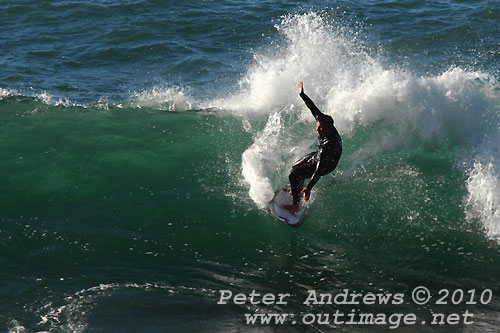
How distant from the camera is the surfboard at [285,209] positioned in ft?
28.6

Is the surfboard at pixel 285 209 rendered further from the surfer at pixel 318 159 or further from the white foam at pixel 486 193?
the white foam at pixel 486 193

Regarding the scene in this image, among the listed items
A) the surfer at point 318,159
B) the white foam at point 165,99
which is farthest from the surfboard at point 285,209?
the white foam at point 165,99

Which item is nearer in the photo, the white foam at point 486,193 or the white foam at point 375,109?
the white foam at point 486,193

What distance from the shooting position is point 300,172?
8.73 metres

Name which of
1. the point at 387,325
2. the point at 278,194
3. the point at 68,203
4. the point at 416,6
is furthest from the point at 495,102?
the point at 416,6

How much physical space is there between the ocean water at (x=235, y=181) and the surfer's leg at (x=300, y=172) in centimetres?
58

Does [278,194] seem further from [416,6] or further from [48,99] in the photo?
[416,6]

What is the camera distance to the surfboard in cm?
873

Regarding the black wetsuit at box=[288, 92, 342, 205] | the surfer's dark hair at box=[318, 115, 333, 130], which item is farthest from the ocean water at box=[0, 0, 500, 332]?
the surfer's dark hair at box=[318, 115, 333, 130]

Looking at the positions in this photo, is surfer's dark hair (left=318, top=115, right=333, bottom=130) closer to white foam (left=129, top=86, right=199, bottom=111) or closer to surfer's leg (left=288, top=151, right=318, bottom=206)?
surfer's leg (left=288, top=151, right=318, bottom=206)

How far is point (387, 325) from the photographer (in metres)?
6.95

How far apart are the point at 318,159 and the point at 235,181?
213 centimetres

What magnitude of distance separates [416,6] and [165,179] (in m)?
13.6

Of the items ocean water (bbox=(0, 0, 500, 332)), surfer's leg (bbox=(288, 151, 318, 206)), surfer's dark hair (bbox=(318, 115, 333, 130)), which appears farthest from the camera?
surfer's leg (bbox=(288, 151, 318, 206))
